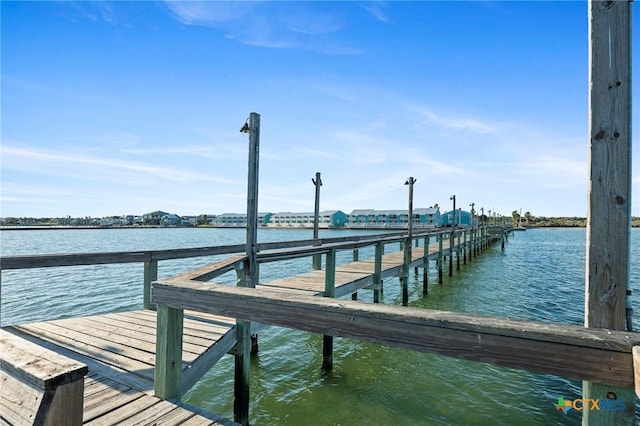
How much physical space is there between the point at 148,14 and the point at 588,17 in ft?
27.3

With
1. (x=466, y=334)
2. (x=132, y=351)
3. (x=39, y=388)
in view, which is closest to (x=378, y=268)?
(x=132, y=351)

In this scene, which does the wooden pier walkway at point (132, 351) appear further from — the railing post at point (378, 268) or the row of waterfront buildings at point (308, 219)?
the row of waterfront buildings at point (308, 219)

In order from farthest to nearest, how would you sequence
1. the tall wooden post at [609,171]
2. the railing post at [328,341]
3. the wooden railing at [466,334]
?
1. the railing post at [328,341]
2. the tall wooden post at [609,171]
3. the wooden railing at [466,334]

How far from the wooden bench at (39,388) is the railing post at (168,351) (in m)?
1.28

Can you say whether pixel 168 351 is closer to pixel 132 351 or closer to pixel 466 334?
pixel 132 351

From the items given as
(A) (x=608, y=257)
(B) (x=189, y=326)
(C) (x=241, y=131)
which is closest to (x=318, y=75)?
(C) (x=241, y=131)

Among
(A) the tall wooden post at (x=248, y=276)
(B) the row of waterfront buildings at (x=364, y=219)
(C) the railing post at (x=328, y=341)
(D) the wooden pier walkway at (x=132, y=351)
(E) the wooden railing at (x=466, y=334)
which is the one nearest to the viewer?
(E) the wooden railing at (x=466, y=334)

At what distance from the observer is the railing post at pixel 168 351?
2.43 meters

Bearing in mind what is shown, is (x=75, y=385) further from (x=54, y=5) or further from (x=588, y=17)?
→ (x=54, y=5)

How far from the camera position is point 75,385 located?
1.09 meters

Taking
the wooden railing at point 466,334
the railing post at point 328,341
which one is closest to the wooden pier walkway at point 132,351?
the railing post at point 328,341

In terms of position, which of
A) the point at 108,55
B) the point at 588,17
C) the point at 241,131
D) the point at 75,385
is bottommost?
the point at 75,385

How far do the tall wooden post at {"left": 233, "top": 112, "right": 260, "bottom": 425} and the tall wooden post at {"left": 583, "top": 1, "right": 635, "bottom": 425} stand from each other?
344cm

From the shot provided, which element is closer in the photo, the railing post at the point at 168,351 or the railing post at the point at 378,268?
the railing post at the point at 168,351
